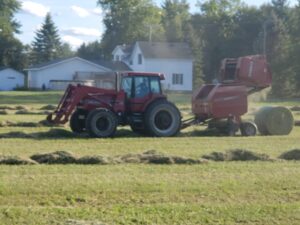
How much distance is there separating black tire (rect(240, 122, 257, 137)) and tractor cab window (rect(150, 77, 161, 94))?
3304mm

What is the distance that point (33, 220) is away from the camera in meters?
8.89

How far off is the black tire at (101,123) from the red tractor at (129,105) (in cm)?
21

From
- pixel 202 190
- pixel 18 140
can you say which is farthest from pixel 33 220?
pixel 18 140

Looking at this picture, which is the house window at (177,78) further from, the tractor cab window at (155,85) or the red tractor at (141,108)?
the tractor cab window at (155,85)

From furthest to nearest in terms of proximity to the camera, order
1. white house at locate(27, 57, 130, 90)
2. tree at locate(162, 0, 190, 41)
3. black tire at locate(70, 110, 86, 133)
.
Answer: tree at locate(162, 0, 190, 41) → white house at locate(27, 57, 130, 90) → black tire at locate(70, 110, 86, 133)

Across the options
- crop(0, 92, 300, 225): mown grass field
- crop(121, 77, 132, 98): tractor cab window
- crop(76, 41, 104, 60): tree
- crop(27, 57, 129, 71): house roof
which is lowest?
crop(0, 92, 300, 225): mown grass field

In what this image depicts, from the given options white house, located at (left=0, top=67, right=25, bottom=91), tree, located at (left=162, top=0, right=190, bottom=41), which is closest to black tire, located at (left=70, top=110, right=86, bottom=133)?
white house, located at (left=0, top=67, right=25, bottom=91)

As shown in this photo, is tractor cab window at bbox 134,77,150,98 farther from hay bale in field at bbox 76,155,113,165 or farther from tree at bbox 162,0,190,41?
tree at bbox 162,0,190,41

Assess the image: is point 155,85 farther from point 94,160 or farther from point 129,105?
point 94,160

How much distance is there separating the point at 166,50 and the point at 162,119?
55.6m

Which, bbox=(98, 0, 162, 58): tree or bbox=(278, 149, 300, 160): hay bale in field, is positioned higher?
bbox=(98, 0, 162, 58): tree

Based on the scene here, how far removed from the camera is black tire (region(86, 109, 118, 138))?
21.1 meters

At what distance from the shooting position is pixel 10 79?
3310 inches

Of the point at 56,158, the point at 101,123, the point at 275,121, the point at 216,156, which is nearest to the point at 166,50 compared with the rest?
the point at 275,121
